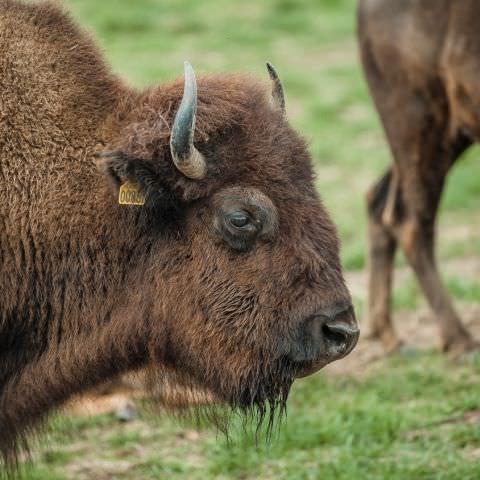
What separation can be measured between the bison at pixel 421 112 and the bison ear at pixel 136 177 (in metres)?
3.03

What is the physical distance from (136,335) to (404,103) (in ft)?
10.7

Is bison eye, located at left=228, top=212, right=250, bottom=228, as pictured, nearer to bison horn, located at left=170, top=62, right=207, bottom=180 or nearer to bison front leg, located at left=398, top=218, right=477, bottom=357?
bison horn, located at left=170, top=62, right=207, bottom=180

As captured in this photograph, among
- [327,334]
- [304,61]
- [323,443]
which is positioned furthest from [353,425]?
[304,61]

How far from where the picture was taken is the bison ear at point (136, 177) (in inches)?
198

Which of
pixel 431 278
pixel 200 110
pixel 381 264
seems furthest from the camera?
pixel 381 264

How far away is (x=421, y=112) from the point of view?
786 centimetres

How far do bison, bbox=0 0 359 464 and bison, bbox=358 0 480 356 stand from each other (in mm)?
2419

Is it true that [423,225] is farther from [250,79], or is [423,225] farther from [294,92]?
[294,92]

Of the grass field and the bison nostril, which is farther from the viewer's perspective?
the grass field

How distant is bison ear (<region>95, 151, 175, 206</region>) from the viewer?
16.5 feet

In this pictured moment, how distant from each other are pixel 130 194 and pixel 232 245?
45cm

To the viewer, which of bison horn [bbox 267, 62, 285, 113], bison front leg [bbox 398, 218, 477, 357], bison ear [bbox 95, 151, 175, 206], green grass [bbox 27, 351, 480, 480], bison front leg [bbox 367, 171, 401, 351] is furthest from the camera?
bison front leg [bbox 367, 171, 401, 351]

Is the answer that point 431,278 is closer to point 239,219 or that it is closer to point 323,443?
point 323,443

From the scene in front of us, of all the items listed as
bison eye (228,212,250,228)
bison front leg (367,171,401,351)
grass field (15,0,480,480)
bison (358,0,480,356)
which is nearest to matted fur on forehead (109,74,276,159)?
bison eye (228,212,250,228)
